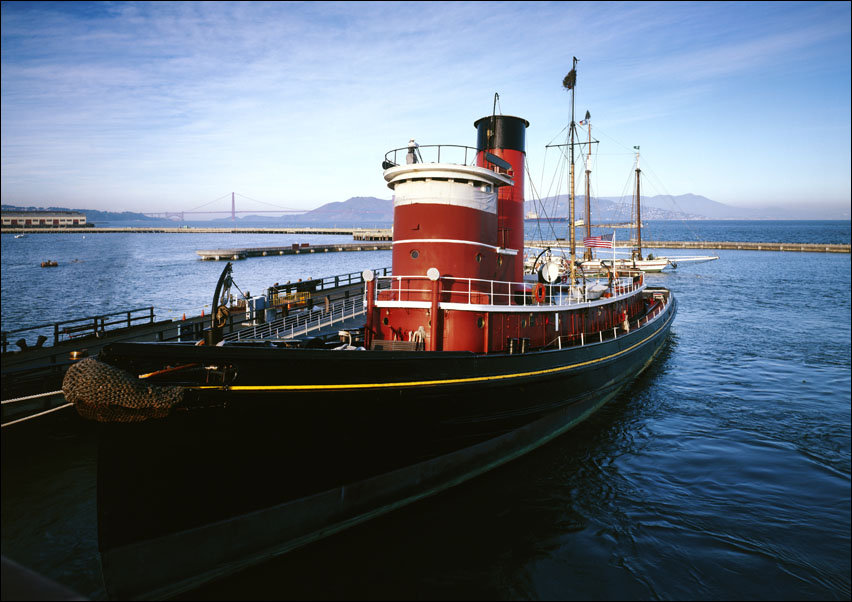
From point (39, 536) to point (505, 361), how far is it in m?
10.7

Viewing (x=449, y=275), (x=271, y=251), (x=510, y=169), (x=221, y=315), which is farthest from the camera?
(x=271, y=251)

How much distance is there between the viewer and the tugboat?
6930 millimetres

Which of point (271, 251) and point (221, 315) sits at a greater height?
point (271, 251)

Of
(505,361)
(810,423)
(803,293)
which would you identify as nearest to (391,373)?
(505,361)

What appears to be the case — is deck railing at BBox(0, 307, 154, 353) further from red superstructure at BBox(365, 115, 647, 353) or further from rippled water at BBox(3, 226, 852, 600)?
red superstructure at BBox(365, 115, 647, 353)

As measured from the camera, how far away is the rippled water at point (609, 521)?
786cm

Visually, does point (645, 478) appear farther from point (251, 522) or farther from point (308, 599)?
point (251, 522)

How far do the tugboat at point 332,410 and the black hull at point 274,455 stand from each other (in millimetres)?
26

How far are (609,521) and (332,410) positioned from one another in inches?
281

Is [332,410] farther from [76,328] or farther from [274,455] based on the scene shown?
[76,328]

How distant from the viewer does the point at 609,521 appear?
388 inches

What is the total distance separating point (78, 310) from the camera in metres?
36.4

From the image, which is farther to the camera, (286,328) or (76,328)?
(76,328)

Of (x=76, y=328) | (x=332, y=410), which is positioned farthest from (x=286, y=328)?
(x=76, y=328)
